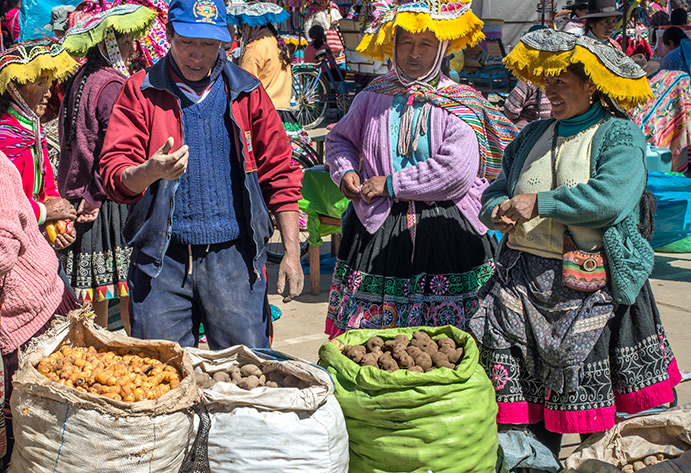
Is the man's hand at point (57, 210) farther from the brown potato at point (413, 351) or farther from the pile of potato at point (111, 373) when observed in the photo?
the brown potato at point (413, 351)

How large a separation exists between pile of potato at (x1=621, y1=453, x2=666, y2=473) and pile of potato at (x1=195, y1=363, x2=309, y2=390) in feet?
4.23

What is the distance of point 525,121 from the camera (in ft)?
20.6

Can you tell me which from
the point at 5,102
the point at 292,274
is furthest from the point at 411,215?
the point at 5,102

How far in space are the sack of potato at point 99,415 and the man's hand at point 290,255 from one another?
1.86 ft

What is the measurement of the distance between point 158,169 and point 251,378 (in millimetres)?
784

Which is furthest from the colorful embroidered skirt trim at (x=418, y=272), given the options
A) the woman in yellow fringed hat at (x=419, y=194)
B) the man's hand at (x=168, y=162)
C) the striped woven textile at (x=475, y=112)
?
the man's hand at (x=168, y=162)

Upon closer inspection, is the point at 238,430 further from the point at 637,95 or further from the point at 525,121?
the point at 525,121

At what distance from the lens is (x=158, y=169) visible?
8.27 feet

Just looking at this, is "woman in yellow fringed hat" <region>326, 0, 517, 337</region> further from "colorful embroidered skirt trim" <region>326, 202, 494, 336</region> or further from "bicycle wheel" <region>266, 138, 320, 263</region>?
"bicycle wheel" <region>266, 138, 320, 263</region>

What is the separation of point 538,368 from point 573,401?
0.19 metres

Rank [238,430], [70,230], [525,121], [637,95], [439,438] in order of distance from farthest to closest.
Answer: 1. [525,121]
2. [70,230]
3. [637,95]
4. [439,438]
5. [238,430]

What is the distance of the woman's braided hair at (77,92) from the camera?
440cm

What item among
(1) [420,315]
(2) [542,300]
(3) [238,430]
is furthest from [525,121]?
(3) [238,430]

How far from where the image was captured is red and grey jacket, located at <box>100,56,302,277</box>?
2.82m
